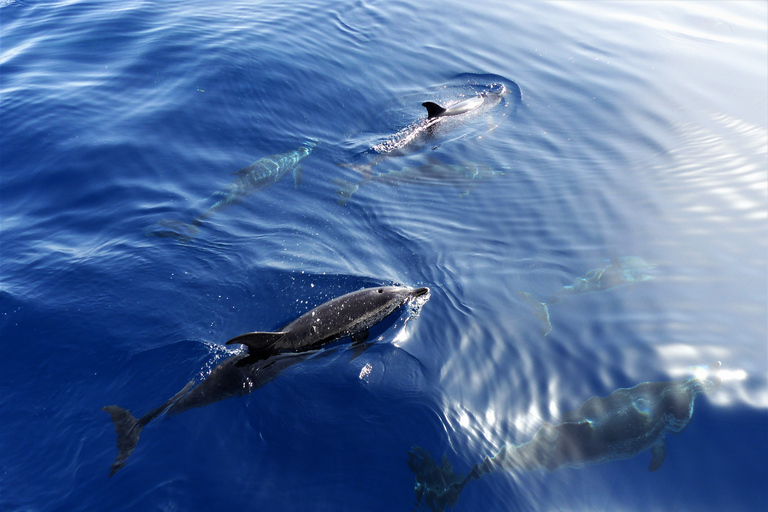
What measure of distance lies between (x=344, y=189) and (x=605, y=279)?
249 inches

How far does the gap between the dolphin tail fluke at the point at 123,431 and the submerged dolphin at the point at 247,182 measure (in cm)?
412

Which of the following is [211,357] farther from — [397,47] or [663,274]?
[397,47]

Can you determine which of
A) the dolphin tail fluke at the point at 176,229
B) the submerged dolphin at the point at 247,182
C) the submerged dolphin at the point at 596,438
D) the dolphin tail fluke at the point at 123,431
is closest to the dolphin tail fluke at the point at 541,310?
the submerged dolphin at the point at 596,438

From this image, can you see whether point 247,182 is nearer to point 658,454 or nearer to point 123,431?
point 123,431

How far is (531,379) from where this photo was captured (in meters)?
8.34

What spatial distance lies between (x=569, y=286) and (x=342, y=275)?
4.47 metres

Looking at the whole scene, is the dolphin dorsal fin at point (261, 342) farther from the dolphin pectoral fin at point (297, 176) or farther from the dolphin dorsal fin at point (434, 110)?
the dolphin dorsal fin at point (434, 110)

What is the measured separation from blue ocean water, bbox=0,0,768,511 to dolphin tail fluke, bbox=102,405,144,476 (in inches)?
4.3

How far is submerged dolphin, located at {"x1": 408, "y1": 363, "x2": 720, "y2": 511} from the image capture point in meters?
6.98

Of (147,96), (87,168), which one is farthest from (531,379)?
(147,96)

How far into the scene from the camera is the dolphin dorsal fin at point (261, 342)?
7.53 metres

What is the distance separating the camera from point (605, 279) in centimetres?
1005

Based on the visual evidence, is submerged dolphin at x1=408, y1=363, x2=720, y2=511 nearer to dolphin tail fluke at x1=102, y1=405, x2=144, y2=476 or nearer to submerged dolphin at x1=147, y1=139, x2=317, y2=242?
dolphin tail fluke at x1=102, y1=405, x2=144, y2=476

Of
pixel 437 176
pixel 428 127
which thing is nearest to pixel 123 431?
pixel 437 176
